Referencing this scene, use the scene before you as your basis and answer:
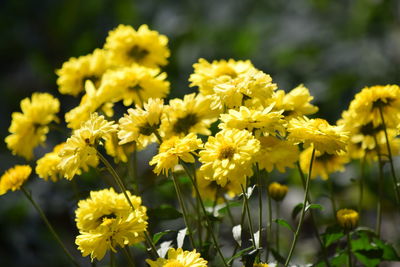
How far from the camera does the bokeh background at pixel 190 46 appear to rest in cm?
260

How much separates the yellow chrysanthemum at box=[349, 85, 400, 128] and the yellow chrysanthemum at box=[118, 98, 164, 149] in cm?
39

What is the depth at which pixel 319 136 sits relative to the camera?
87 cm

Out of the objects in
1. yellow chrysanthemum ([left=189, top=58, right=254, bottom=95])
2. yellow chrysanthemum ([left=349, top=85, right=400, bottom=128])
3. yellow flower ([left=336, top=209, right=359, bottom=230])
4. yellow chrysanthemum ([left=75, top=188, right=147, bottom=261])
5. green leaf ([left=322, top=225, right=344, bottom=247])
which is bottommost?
green leaf ([left=322, top=225, right=344, bottom=247])

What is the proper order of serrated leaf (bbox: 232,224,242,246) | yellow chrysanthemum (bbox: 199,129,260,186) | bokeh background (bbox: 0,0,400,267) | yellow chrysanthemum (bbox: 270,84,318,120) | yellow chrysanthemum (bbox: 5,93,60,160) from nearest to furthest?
yellow chrysanthemum (bbox: 199,129,260,186)
serrated leaf (bbox: 232,224,242,246)
yellow chrysanthemum (bbox: 270,84,318,120)
yellow chrysanthemum (bbox: 5,93,60,160)
bokeh background (bbox: 0,0,400,267)

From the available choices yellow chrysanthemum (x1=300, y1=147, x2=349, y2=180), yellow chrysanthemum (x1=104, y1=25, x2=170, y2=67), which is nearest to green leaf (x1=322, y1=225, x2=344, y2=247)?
yellow chrysanthemum (x1=300, y1=147, x2=349, y2=180)

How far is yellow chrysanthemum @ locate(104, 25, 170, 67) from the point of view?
53.9 inches

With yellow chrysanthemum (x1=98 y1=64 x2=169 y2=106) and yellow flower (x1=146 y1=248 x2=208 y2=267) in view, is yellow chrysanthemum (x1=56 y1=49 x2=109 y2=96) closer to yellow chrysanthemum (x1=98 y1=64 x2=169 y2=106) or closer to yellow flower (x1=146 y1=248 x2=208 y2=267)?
yellow chrysanthemum (x1=98 y1=64 x2=169 y2=106)

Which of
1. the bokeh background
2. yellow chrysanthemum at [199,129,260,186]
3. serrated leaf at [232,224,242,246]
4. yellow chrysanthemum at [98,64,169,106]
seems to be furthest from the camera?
the bokeh background

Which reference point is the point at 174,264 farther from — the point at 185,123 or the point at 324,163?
the point at 324,163

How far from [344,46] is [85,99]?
2.31 meters

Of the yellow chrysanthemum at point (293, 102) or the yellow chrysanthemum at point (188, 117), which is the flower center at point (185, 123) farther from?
the yellow chrysanthemum at point (293, 102)

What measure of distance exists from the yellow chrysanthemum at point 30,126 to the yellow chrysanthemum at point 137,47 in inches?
7.3

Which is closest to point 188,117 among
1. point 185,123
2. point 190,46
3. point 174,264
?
point 185,123

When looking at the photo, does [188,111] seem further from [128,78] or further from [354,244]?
[354,244]
